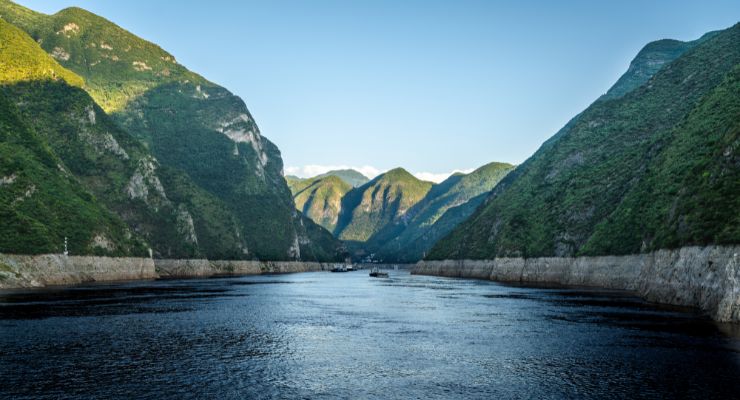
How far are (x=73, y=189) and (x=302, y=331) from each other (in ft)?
408

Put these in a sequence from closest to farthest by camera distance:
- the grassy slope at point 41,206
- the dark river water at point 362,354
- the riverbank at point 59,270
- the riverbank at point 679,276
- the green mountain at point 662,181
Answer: the dark river water at point 362,354, the riverbank at point 679,276, the green mountain at point 662,181, the riverbank at point 59,270, the grassy slope at point 41,206

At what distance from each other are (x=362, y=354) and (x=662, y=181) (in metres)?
94.9

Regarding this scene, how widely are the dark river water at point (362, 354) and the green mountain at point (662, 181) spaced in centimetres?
1500

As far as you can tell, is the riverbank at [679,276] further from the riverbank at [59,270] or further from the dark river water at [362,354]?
the riverbank at [59,270]

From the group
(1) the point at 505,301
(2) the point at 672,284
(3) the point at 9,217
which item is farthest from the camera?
(3) the point at 9,217

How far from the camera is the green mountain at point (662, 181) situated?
70.4m

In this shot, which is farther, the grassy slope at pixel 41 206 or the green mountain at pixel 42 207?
the green mountain at pixel 42 207

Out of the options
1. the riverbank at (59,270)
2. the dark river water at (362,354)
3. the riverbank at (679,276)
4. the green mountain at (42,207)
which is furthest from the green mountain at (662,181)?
the green mountain at (42,207)

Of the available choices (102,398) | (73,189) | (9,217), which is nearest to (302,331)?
(102,398)

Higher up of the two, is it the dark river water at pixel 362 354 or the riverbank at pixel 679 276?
the riverbank at pixel 679 276

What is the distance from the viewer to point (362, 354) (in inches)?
1576

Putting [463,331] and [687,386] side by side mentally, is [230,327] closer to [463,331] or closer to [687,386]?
[463,331]

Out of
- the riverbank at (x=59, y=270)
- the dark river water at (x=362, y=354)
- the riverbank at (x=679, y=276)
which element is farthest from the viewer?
the riverbank at (x=59, y=270)

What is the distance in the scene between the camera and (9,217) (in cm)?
10919
